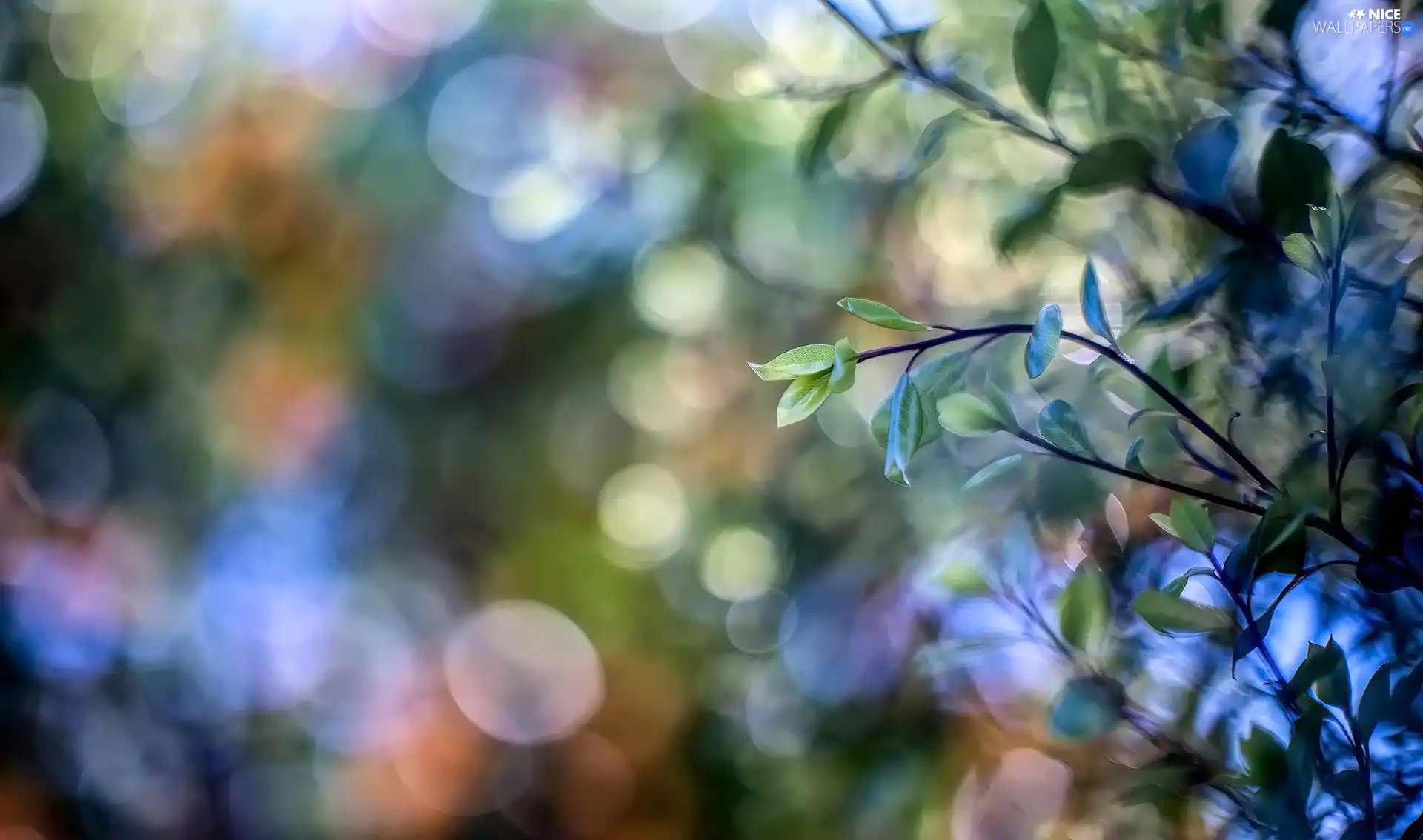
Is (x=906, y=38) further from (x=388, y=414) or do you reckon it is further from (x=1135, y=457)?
(x=388, y=414)

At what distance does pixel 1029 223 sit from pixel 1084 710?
20 centimetres

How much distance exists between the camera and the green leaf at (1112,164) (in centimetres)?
34

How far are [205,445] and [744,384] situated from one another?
0.53 meters

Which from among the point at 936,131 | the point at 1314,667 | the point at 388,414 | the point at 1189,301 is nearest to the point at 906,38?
the point at 936,131

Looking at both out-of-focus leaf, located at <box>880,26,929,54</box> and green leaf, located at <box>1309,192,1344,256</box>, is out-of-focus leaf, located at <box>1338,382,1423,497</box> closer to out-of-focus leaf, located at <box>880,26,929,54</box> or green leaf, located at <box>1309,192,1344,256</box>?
green leaf, located at <box>1309,192,1344,256</box>

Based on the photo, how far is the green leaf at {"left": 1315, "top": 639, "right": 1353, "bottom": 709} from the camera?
0.93ft

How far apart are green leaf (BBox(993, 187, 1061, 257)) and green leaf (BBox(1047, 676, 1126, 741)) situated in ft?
0.61

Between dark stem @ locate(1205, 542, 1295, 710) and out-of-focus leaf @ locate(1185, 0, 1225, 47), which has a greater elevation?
out-of-focus leaf @ locate(1185, 0, 1225, 47)

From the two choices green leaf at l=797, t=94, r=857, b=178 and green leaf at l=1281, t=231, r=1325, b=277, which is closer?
green leaf at l=1281, t=231, r=1325, b=277

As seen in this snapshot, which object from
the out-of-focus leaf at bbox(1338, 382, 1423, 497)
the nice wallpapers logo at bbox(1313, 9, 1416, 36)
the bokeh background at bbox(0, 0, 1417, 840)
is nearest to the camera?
the out-of-focus leaf at bbox(1338, 382, 1423, 497)

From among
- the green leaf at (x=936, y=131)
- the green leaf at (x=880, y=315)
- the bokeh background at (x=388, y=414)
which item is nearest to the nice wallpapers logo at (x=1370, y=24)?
the green leaf at (x=936, y=131)

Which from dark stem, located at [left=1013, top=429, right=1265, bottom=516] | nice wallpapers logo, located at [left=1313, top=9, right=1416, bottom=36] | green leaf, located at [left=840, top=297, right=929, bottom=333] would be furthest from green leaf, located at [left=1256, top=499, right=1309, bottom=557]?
nice wallpapers logo, located at [left=1313, top=9, right=1416, bottom=36]

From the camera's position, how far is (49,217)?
89cm

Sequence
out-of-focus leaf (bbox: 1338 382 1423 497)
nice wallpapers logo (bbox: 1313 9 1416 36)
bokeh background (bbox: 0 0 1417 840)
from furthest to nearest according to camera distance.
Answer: bokeh background (bbox: 0 0 1417 840), nice wallpapers logo (bbox: 1313 9 1416 36), out-of-focus leaf (bbox: 1338 382 1423 497)
